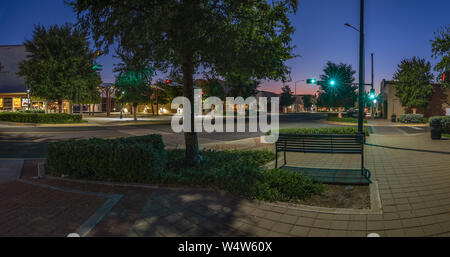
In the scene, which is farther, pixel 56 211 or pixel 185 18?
pixel 185 18

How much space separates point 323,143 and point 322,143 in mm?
28

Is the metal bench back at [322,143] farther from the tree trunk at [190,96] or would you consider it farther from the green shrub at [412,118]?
the green shrub at [412,118]

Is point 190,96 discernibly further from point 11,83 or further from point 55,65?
point 11,83

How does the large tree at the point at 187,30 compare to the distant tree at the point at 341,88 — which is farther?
the distant tree at the point at 341,88

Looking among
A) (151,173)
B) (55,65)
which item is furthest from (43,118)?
(151,173)

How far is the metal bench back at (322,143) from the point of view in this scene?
675 cm

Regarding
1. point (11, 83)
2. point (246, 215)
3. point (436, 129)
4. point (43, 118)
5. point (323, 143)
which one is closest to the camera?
point (246, 215)

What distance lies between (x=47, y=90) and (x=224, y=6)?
2915 cm

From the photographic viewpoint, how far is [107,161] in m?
5.90

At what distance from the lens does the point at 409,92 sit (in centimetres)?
3144

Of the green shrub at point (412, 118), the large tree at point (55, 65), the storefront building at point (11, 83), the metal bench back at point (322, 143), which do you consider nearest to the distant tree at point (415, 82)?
the green shrub at point (412, 118)

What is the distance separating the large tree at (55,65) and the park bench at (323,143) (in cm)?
2869
